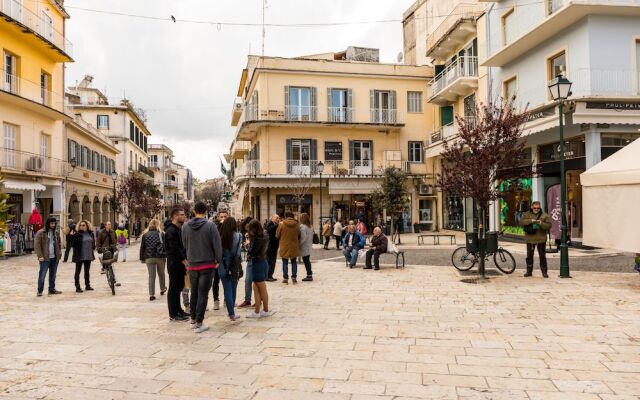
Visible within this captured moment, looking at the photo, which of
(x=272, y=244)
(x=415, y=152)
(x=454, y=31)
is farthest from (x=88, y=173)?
(x=272, y=244)

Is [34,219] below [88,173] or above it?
below

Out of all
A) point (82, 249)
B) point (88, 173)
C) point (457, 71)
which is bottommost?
point (82, 249)

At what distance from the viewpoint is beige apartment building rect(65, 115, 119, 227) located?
2761 centimetres

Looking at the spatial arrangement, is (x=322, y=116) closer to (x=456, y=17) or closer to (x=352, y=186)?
(x=352, y=186)

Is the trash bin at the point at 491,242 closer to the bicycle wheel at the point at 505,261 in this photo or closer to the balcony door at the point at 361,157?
the bicycle wheel at the point at 505,261

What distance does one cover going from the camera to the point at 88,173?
31.2 metres

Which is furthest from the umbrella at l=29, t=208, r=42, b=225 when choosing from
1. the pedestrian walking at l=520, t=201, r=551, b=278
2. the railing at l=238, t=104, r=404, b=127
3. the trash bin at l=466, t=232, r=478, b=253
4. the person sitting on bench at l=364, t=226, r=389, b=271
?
the pedestrian walking at l=520, t=201, r=551, b=278

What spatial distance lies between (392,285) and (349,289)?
41.7 inches

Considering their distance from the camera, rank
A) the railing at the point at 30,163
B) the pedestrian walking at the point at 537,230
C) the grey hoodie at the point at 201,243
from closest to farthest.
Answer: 1. the grey hoodie at the point at 201,243
2. the pedestrian walking at the point at 537,230
3. the railing at the point at 30,163

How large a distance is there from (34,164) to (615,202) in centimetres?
2405

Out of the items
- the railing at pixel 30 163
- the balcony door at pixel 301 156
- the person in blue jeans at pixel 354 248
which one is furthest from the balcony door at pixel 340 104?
the person in blue jeans at pixel 354 248

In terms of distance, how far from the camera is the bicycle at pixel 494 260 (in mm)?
11633

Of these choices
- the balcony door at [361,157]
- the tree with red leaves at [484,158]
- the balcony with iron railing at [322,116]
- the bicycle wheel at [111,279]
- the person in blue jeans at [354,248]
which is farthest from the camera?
the balcony door at [361,157]

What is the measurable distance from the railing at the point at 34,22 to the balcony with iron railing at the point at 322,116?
10759 mm
